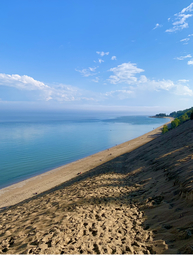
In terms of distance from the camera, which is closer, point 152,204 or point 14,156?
point 152,204

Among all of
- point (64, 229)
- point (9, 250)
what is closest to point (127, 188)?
point (64, 229)

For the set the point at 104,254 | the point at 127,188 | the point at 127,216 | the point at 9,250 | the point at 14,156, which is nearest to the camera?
the point at 104,254

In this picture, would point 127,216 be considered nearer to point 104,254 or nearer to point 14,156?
point 104,254

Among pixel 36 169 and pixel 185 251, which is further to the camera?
pixel 36 169

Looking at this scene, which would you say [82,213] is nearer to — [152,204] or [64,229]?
[64,229]

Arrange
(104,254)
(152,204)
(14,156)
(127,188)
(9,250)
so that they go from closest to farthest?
1. (104,254)
2. (9,250)
3. (152,204)
4. (127,188)
5. (14,156)

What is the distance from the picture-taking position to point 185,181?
8977 mm

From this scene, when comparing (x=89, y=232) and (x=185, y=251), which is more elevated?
(x=185, y=251)

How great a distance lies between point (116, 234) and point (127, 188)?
5946mm

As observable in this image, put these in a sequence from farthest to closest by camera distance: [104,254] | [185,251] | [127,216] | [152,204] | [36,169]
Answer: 1. [36,169]
2. [152,204]
3. [127,216]
4. [104,254]
5. [185,251]

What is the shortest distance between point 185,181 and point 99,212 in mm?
5833

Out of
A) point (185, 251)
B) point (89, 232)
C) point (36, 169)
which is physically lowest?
point (36, 169)

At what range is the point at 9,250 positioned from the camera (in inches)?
223

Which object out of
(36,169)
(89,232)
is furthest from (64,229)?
(36,169)
